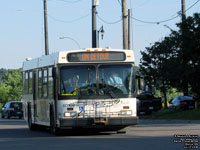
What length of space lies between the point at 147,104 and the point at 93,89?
97.0ft

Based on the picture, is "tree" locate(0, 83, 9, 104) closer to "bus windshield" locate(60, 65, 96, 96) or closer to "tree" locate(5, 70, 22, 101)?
"tree" locate(5, 70, 22, 101)

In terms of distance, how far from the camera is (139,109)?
49750 mm

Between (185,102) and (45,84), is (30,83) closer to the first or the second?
(45,84)

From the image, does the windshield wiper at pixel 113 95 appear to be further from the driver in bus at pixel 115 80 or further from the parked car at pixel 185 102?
the parked car at pixel 185 102

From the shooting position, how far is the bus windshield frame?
21.2 metres

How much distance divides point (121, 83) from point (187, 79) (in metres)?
20.5

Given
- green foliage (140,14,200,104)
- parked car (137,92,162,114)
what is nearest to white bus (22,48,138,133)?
green foliage (140,14,200,104)

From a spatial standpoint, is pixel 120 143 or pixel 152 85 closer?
pixel 120 143

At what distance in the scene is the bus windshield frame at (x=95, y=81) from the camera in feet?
69.6

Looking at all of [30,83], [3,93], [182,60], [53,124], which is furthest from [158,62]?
[3,93]

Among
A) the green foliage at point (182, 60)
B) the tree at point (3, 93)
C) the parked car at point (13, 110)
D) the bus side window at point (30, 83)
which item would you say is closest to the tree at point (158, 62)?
the green foliage at point (182, 60)

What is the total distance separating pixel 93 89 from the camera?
21.3 metres

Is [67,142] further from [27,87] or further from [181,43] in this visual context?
[181,43]

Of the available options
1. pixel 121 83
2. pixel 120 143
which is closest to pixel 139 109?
pixel 121 83
